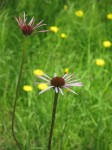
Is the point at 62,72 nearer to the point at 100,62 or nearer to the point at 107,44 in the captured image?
the point at 100,62

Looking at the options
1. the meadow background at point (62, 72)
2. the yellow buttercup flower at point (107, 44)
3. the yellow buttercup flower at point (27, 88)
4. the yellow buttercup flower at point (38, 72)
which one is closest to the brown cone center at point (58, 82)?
the meadow background at point (62, 72)

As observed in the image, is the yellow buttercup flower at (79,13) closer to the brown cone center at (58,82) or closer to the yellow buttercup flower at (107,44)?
the yellow buttercup flower at (107,44)

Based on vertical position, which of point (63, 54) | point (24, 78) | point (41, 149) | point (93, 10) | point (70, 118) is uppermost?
point (93, 10)

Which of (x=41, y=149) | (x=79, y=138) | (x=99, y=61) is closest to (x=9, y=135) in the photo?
(x=41, y=149)

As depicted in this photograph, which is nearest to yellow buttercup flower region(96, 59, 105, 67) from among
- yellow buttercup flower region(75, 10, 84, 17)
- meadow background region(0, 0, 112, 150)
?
meadow background region(0, 0, 112, 150)

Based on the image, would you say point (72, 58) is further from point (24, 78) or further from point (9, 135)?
point (9, 135)

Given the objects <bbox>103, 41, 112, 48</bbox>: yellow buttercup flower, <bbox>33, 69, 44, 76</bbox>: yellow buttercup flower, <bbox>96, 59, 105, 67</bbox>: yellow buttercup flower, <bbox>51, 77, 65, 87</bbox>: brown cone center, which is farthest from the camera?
<bbox>103, 41, 112, 48</bbox>: yellow buttercup flower

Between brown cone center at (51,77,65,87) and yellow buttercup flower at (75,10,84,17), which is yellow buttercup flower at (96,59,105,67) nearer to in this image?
yellow buttercup flower at (75,10,84,17)

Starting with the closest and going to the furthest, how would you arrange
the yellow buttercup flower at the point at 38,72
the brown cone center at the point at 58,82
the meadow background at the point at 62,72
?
the brown cone center at the point at 58,82
the meadow background at the point at 62,72
the yellow buttercup flower at the point at 38,72
